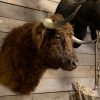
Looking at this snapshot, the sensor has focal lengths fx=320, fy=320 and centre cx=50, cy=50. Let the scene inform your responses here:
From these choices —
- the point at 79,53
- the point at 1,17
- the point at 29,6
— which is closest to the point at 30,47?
the point at 1,17

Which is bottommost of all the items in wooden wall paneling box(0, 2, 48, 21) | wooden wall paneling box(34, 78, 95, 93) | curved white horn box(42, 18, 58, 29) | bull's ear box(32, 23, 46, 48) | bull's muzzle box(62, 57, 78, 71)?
wooden wall paneling box(34, 78, 95, 93)

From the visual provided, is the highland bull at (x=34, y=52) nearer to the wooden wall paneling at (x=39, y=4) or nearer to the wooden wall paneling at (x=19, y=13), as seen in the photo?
the wooden wall paneling at (x=19, y=13)

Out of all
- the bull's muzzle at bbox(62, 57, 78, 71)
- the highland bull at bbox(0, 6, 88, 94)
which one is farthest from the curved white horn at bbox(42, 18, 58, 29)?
the bull's muzzle at bbox(62, 57, 78, 71)

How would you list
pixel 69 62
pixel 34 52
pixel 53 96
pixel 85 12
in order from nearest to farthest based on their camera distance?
pixel 69 62 → pixel 34 52 → pixel 85 12 → pixel 53 96

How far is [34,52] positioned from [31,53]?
22 millimetres

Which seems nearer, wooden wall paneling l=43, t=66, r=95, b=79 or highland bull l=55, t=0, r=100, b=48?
highland bull l=55, t=0, r=100, b=48

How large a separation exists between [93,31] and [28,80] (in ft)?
2.30

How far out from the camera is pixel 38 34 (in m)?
1.86

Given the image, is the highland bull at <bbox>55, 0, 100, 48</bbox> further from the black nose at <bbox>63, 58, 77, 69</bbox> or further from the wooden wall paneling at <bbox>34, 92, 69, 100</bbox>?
the wooden wall paneling at <bbox>34, 92, 69, 100</bbox>

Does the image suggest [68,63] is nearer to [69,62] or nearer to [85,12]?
[69,62]

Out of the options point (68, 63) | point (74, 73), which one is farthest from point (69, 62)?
point (74, 73)

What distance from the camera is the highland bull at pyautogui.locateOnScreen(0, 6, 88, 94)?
183 centimetres

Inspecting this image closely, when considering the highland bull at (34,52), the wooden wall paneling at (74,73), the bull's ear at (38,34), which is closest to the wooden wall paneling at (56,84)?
the wooden wall paneling at (74,73)

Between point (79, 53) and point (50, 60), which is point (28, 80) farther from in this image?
point (79, 53)
